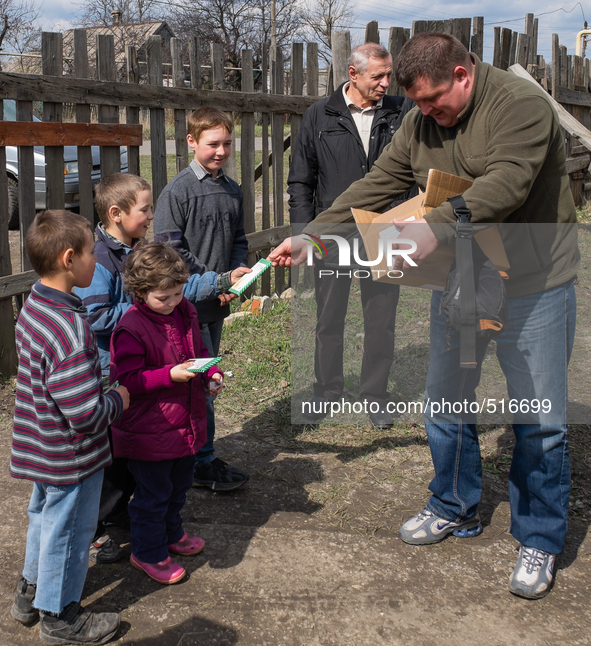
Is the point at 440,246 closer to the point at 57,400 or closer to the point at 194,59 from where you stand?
the point at 57,400

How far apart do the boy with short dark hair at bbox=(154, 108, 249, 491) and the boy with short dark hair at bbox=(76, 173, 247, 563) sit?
0.71 ft

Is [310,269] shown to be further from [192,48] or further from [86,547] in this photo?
[86,547]

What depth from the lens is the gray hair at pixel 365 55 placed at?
12.8 feet

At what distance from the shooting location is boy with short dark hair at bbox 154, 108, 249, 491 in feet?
10.4

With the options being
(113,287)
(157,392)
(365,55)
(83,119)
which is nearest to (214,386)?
(157,392)

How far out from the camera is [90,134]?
4.45 metres

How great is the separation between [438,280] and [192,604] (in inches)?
62.0

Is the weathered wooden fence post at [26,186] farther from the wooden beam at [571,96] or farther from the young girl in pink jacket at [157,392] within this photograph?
the wooden beam at [571,96]

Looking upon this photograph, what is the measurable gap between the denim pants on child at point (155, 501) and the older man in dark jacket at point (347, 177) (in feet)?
5.36

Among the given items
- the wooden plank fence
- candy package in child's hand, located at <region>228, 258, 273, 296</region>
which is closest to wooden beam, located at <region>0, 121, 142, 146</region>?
the wooden plank fence

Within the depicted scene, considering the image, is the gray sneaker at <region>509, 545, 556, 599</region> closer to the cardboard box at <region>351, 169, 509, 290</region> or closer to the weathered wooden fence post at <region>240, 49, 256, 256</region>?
the cardboard box at <region>351, 169, 509, 290</region>

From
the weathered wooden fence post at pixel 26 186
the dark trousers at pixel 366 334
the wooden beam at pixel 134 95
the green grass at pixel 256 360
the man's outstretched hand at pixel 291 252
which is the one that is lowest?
the green grass at pixel 256 360

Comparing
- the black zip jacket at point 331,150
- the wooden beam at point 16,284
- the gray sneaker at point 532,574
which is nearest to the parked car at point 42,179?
the wooden beam at point 16,284

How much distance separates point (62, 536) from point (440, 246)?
164cm
